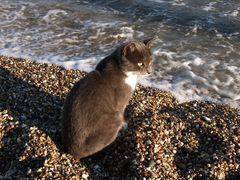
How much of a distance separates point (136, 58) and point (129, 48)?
0.17m

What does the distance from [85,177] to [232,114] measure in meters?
2.84

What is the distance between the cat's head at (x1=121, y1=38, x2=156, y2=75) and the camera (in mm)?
5500

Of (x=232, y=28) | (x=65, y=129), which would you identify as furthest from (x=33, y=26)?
(x=65, y=129)

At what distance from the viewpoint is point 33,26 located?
36.8ft

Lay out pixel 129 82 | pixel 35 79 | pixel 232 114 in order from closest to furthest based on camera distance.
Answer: pixel 129 82 → pixel 232 114 → pixel 35 79

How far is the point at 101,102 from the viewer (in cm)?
514

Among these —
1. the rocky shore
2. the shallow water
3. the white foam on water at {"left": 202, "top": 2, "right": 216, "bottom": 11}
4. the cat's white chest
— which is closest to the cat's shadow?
the rocky shore

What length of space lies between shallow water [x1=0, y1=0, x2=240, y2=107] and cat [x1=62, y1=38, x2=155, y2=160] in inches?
83.5

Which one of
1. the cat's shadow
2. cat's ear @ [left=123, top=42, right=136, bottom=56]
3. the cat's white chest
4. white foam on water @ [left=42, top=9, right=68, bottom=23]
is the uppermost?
cat's ear @ [left=123, top=42, right=136, bottom=56]

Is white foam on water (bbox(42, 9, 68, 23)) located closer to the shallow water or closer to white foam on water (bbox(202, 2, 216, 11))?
the shallow water

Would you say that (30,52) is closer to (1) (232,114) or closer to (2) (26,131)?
(2) (26,131)

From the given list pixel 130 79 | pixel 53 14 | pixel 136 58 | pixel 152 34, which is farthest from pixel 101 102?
pixel 53 14

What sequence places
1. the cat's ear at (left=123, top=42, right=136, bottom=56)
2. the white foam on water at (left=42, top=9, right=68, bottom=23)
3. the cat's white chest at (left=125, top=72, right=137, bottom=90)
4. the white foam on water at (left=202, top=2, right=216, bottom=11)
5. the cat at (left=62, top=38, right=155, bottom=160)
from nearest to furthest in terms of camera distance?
the cat at (left=62, top=38, right=155, bottom=160), the cat's ear at (left=123, top=42, right=136, bottom=56), the cat's white chest at (left=125, top=72, right=137, bottom=90), the white foam on water at (left=42, top=9, right=68, bottom=23), the white foam on water at (left=202, top=2, right=216, bottom=11)

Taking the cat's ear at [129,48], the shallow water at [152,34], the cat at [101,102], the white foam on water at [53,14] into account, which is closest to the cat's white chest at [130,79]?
the cat at [101,102]
